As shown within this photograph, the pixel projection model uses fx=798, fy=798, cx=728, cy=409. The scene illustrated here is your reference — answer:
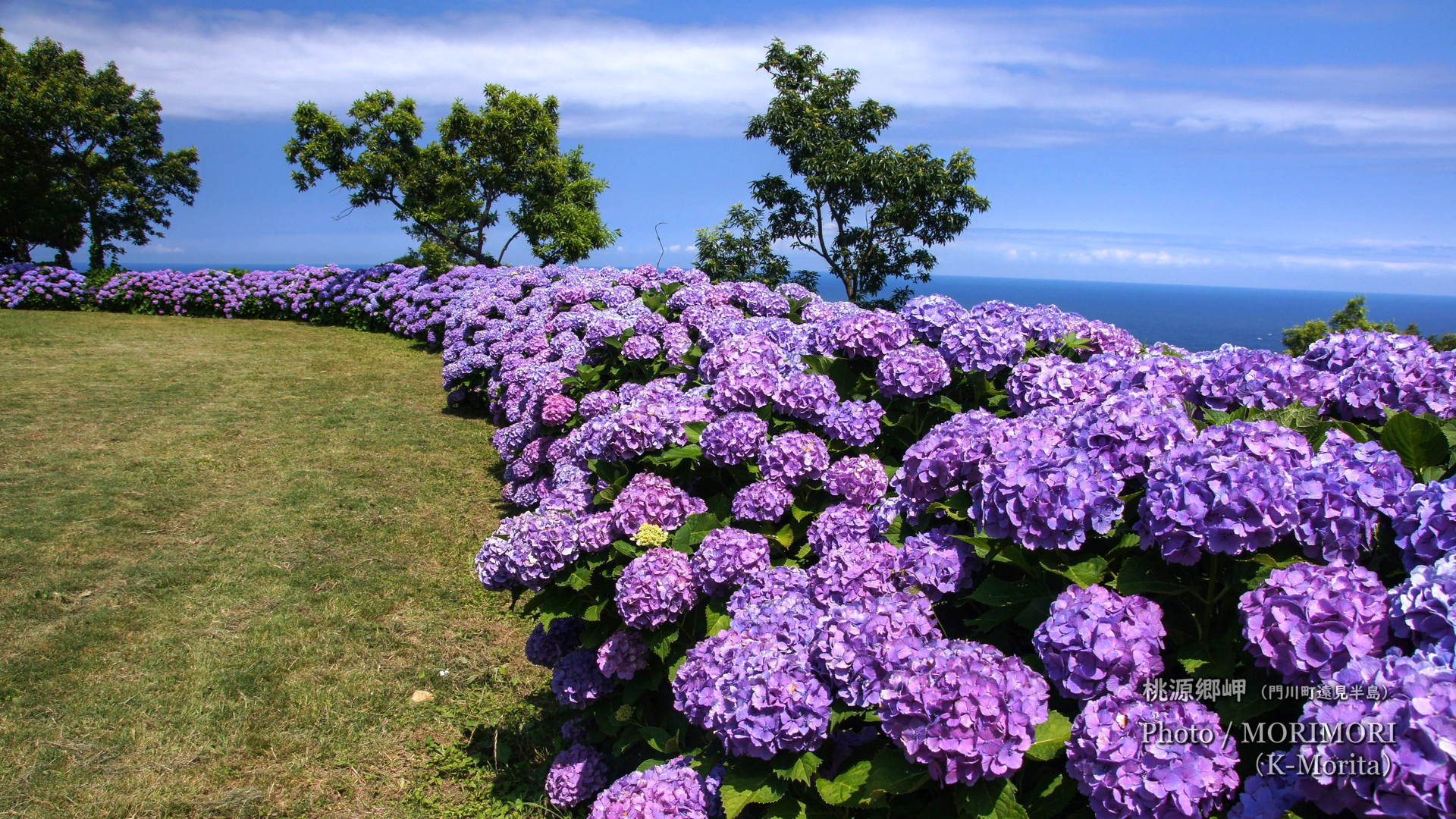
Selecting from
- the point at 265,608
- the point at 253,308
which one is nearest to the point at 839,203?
the point at 253,308

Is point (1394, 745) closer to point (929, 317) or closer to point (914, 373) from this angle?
point (914, 373)

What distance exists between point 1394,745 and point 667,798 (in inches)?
70.7

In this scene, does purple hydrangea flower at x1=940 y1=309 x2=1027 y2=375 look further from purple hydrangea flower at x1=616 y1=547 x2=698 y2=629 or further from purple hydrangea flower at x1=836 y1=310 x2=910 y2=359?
purple hydrangea flower at x1=616 y1=547 x2=698 y2=629

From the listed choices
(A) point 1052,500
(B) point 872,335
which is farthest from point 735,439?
(A) point 1052,500

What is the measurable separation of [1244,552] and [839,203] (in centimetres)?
1808

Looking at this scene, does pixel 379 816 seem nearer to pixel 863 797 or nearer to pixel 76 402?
pixel 863 797

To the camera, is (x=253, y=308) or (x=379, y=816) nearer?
(x=379, y=816)

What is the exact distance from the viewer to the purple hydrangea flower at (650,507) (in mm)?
3170

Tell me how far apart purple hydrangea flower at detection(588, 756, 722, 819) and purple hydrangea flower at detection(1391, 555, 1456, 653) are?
1.74 m

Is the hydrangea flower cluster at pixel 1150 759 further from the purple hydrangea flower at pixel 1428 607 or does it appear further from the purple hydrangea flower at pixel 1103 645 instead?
the purple hydrangea flower at pixel 1428 607

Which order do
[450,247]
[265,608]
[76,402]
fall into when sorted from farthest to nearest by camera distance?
[450,247], [76,402], [265,608]

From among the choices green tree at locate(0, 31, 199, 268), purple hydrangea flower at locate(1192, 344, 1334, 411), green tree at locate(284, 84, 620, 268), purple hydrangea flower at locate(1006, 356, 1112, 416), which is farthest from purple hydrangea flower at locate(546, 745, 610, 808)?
green tree at locate(0, 31, 199, 268)

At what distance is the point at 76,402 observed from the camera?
30.9ft

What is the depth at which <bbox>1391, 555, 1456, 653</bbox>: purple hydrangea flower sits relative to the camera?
1.48 m
